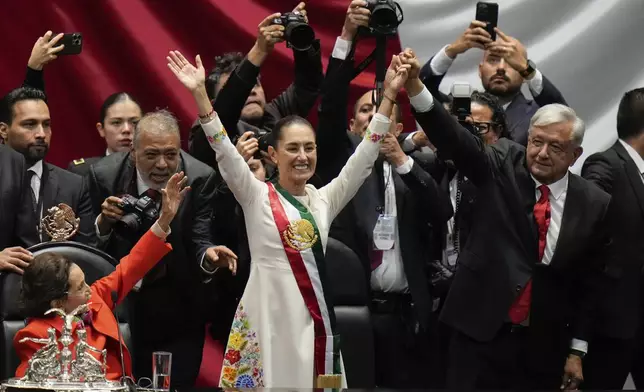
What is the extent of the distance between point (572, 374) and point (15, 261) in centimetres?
193

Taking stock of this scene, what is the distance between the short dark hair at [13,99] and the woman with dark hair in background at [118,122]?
0.38 metres

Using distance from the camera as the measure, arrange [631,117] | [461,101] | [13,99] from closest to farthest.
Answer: [461,101], [13,99], [631,117]

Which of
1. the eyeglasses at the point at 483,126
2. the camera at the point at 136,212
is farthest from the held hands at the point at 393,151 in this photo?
the camera at the point at 136,212

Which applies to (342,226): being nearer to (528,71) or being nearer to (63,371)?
(528,71)

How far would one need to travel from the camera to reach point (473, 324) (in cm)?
447

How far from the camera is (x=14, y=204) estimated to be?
4508mm

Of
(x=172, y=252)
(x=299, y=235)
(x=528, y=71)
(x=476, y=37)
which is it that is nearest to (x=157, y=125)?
(x=172, y=252)

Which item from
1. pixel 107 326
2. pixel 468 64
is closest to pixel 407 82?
pixel 107 326

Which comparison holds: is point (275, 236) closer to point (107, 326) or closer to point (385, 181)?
point (107, 326)

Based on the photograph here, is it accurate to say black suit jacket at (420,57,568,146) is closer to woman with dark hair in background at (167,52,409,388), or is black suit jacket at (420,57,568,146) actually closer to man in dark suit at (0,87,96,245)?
woman with dark hair in background at (167,52,409,388)

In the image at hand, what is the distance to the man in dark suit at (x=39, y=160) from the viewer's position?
4750 millimetres

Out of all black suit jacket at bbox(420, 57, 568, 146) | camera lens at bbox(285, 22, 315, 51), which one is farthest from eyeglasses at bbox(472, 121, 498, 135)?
camera lens at bbox(285, 22, 315, 51)

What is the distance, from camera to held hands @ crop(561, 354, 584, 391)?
454 cm

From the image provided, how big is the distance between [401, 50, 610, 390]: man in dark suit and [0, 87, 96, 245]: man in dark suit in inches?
54.0
